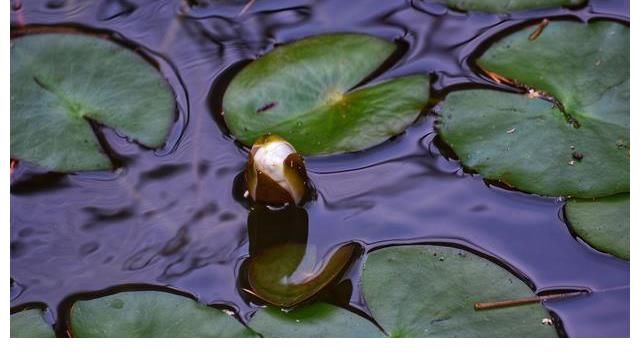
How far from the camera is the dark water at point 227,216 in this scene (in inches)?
62.0

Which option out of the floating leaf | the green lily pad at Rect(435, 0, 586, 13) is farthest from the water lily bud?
the green lily pad at Rect(435, 0, 586, 13)

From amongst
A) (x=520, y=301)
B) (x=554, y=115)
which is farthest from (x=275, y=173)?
(x=554, y=115)

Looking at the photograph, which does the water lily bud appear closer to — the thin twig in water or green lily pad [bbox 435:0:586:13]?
the thin twig in water

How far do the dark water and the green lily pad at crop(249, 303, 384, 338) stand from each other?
0.03 meters

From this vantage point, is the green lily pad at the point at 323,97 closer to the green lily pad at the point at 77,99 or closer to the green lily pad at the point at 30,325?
the green lily pad at the point at 77,99

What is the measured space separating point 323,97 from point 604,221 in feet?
2.20

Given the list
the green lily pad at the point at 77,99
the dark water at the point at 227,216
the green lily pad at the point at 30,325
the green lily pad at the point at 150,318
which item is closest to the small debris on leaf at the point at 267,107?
the dark water at the point at 227,216

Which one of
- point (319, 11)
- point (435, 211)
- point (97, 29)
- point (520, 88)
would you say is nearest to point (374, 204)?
point (435, 211)

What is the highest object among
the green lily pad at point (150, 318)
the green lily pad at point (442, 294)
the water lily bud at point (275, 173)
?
the water lily bud at point (275, 173)

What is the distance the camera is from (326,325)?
1.50 m

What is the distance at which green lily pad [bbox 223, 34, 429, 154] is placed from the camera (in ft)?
5.78

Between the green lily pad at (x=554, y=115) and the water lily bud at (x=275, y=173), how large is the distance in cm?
36
